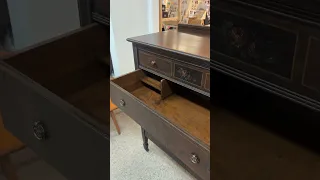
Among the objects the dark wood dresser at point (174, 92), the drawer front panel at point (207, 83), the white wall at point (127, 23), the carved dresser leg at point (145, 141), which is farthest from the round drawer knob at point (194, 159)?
the white wall at point (127, 23)

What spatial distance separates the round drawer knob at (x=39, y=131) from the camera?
0.35m

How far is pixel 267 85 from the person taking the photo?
1.05ft

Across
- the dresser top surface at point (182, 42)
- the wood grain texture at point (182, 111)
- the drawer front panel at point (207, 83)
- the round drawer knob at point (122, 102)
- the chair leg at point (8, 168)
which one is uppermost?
the chair leg at point (8, 168)

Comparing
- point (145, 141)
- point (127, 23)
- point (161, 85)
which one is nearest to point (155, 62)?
point (161, 85)

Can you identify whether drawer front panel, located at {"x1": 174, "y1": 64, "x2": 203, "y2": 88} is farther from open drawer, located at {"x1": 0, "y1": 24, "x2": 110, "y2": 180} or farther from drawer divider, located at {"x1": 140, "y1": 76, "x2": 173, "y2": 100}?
open drawer, located at {"x1": 0, "y1": 24, "x2": 110, "y2": 180}

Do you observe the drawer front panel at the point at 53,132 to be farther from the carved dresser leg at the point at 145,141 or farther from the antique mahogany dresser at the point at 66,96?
the carved dresser leg at the point at 145,141

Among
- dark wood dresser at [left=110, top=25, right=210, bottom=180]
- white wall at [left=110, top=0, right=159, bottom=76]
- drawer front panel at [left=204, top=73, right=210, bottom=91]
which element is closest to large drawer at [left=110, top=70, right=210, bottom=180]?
dark wood dresser at [left=110, top=25, right=210, bottom=180]

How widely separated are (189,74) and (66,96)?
1.02 m

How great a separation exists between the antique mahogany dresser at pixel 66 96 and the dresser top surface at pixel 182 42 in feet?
2.94

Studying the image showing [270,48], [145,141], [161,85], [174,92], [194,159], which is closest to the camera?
[270,48]

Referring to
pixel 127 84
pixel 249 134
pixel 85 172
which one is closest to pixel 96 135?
pixel 85 172

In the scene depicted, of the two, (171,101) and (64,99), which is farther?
(171,101)

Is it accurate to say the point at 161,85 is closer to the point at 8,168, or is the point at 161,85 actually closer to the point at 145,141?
the point at 145,141

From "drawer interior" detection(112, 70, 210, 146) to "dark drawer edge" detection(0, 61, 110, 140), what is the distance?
907mm
